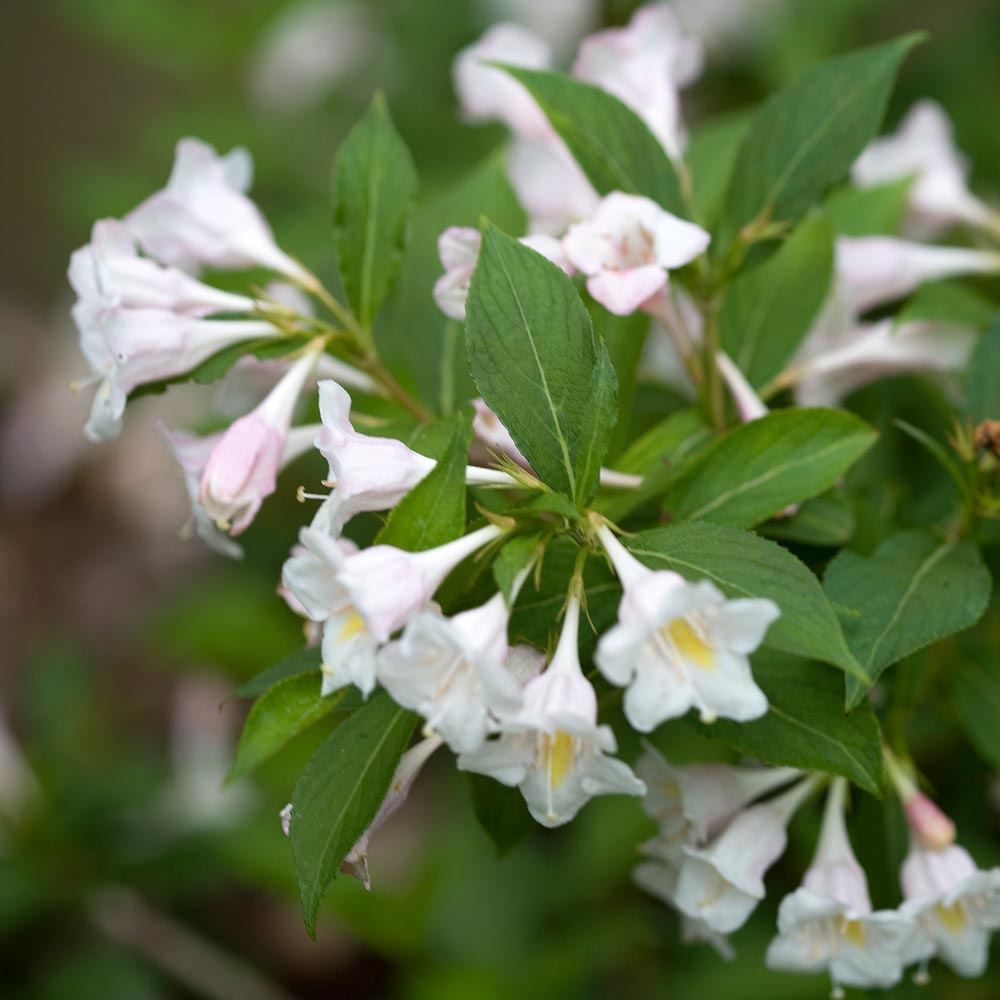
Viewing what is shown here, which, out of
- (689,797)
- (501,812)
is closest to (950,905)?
(689,797)

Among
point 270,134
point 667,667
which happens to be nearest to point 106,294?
point 667,667

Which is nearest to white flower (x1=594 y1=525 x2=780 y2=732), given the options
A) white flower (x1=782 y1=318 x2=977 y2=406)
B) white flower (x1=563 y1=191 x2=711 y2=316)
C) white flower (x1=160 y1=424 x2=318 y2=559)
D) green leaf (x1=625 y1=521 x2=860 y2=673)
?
green leaf (x1=625 y1=521 x2=860 y2=673)

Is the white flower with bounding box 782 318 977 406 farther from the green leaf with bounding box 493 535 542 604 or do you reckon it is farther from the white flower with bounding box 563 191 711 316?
the green leaf with bounding box 493 535 542 604

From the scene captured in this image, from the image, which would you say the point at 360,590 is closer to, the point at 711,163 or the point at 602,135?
the point at 602,135

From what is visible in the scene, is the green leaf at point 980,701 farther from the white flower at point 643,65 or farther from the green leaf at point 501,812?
the white flower at point 643,65

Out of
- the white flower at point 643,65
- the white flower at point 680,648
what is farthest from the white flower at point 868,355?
the white flower at point 680,648

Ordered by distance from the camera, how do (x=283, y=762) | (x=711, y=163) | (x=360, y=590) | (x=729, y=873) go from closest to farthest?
(x=360, y=590)
(x=729, y=873)
(x=711, y=163)
(x=283, y=762)

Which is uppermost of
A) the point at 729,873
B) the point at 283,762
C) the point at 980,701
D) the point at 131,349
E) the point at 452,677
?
the point at 131,349
